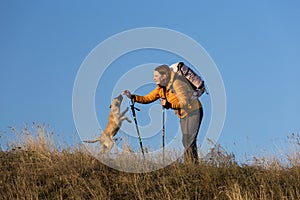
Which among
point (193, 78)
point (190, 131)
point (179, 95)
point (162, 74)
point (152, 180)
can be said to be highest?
point (162, 74)

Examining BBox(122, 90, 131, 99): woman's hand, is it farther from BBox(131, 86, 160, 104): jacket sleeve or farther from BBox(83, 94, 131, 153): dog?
BBox(83, 94, 131, 153): dog

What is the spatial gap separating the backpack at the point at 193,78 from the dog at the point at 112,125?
2463mm

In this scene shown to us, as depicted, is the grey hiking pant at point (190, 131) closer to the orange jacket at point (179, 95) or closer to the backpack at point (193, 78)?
the orange jacket at point (179, 95)

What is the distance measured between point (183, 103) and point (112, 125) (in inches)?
102

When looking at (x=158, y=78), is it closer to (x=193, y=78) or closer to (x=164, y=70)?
(x=164, y=70)

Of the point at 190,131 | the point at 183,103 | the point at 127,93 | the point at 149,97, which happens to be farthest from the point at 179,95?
the point at 127,93

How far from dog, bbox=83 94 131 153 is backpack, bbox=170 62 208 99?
2463 millimetres

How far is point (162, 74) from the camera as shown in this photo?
29.8ft

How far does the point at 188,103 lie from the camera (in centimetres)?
909

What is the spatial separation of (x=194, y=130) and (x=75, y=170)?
2380mm

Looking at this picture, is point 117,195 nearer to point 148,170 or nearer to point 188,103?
point 148,170

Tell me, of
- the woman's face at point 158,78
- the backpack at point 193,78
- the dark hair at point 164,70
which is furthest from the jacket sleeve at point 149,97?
the backpack at point 193,78

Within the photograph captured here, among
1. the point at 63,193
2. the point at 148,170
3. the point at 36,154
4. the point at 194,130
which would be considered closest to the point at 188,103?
the point at 194,130

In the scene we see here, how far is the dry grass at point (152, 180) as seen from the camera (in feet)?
25.8
